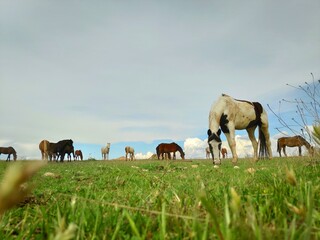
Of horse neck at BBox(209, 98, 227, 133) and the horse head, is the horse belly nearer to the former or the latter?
horse neck at BBox(209, 98, 227, 133)

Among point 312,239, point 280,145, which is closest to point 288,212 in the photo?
point 312,239

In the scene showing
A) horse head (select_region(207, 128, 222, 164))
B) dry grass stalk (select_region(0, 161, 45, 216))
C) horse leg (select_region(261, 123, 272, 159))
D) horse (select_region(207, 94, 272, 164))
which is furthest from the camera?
horse leg (select_region(261, 123, 272, 159))

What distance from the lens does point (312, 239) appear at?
1456mm

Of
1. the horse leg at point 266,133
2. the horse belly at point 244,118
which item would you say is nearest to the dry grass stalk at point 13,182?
the horse belly at point 244,118

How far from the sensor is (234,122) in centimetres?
1758

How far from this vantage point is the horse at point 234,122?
16.0 meters

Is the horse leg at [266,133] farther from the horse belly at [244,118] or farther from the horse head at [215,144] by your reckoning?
the horse head at [215,144]

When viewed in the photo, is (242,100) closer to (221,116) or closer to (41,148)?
(221,116)

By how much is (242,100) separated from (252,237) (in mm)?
19485

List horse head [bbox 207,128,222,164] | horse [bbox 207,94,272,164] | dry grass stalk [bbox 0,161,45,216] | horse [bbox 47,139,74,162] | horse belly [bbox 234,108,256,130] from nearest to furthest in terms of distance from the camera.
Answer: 1. dry grass stalk [bbox 0,161,45,216]
2. horse head [bbox 207,128,222,164]
3. horse [bbox 207,94,272,164]
4. horse belly [bbox 234,108,256,130]
5. horse [bbox 47,139,74,162]

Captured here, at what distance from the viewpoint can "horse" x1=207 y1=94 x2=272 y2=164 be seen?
16.0 meters

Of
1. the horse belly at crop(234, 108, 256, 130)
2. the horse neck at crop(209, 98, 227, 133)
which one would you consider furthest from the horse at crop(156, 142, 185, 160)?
the horse neck at crop(209, 98, 227, 133)

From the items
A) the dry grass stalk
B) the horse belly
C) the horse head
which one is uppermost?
the horse belly

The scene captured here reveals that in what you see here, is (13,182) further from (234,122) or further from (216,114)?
(234,122)
